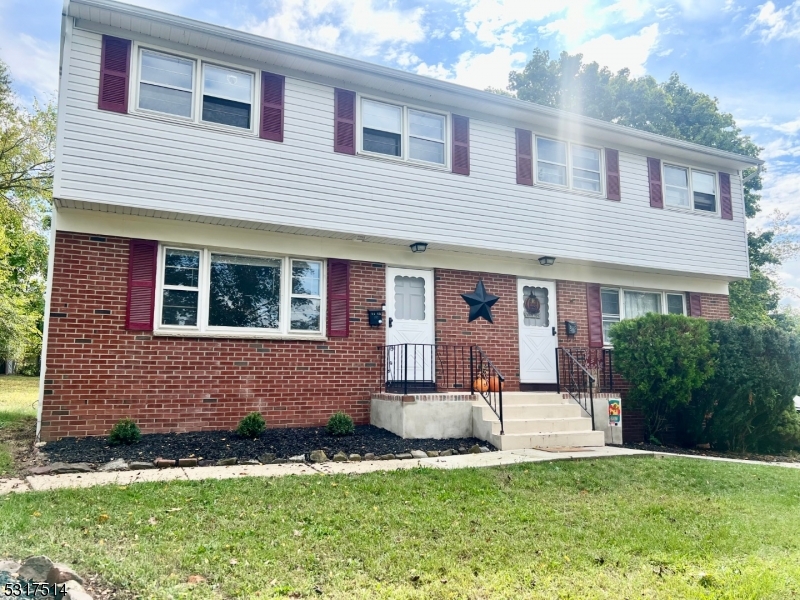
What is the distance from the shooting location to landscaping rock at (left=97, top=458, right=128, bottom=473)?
6.05m

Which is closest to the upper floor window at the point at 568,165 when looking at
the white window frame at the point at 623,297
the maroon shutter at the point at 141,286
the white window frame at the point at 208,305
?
the white window frame at the point at 623,297

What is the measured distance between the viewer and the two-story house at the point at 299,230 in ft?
25.5

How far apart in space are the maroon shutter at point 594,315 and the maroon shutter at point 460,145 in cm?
366

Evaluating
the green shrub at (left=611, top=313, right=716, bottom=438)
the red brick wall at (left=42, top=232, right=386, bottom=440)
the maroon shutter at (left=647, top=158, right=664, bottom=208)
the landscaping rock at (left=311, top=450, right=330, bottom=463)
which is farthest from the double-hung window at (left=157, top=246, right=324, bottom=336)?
the maroon shutter at (left=647, top=158, right=664, bottom=208)

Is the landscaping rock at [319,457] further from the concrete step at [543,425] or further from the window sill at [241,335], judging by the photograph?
the concrete step at [543,425]

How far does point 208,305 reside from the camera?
852 centimetres

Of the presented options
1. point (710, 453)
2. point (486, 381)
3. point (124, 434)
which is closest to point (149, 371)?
point (124, 434)

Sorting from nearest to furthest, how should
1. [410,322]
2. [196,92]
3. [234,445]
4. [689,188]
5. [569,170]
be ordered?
1. [234,445]
2. [196,92]
3. [410,322]
4. [569,170]
5. [689,188]

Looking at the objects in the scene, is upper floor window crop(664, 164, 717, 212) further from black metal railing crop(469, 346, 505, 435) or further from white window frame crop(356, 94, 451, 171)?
black metal railing crop(469, 346, 505, 435)

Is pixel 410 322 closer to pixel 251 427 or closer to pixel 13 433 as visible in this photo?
pixel 251 427

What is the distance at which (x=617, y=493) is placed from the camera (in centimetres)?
566

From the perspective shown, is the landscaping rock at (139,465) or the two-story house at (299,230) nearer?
the landscaping rock at (139,465)

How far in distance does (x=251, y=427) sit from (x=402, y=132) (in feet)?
17.7

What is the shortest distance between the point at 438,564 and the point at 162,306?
20.1 ft
